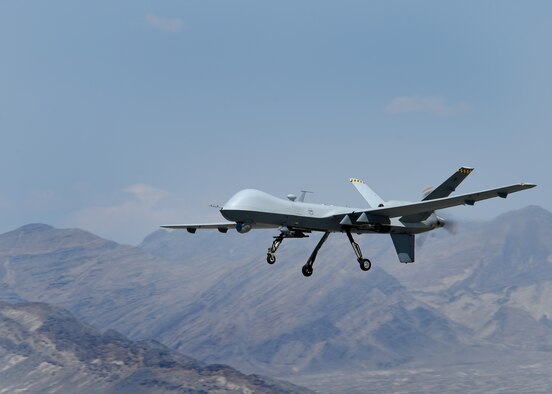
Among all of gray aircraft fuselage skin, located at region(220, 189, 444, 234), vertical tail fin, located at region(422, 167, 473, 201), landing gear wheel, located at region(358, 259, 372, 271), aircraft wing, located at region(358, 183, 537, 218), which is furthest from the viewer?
vertical tail fin, located at region(422, 167, 473, 201)

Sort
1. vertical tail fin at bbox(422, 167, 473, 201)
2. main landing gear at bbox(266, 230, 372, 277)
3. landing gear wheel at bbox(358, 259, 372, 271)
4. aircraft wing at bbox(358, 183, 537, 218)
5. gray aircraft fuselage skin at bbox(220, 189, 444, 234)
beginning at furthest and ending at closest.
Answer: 1. vertical tail fin at bbox(422, 167, 473, 201)
2. landing gear wheel at bbox(358, 259, 372, 271)
3. main landing gear at bbox(266, 230, 372, 277)
4. gray aircraft fuselage skin at bbox(220, 189, 444, 234)
5. aircraft wing at bbox(358, 183, 537, 218)

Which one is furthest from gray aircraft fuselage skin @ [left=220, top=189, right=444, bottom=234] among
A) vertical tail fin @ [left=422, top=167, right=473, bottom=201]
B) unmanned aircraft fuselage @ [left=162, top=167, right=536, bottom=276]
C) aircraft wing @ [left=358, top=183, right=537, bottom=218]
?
vertical tail fin @ [left=422, top=167, right=473, bottom=201]

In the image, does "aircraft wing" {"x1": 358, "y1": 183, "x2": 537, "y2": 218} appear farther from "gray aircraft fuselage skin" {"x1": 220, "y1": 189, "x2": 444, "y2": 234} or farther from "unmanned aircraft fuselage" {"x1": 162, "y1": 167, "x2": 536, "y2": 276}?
"gray aircraft fuselage skin" {"x1": 220, "y1": 189, "x2": 444, "y2": 234}

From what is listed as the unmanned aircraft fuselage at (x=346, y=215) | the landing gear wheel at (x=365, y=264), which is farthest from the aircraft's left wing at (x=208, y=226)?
the landing gear wheel at (x=365, y=264)

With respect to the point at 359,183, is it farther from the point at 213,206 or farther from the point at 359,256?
the point at 213,206

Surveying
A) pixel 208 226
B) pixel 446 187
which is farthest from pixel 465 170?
pixel 208 226

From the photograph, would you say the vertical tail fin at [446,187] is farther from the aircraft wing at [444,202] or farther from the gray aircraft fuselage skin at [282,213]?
the gray aircraft fuselage skin at [282,213]

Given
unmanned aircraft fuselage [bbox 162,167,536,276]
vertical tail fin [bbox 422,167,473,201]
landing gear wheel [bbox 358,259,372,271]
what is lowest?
landing gear wheel [bbox 358,259,372,271]

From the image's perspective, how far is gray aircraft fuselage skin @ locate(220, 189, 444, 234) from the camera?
63.3 metres

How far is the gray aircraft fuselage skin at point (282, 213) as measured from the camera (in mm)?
63312

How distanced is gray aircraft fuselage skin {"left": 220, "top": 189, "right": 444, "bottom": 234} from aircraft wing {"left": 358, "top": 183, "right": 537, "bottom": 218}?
3.70ft

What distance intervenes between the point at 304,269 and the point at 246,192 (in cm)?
788

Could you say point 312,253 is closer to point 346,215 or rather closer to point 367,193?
point 346,215

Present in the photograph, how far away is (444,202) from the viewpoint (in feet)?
216
